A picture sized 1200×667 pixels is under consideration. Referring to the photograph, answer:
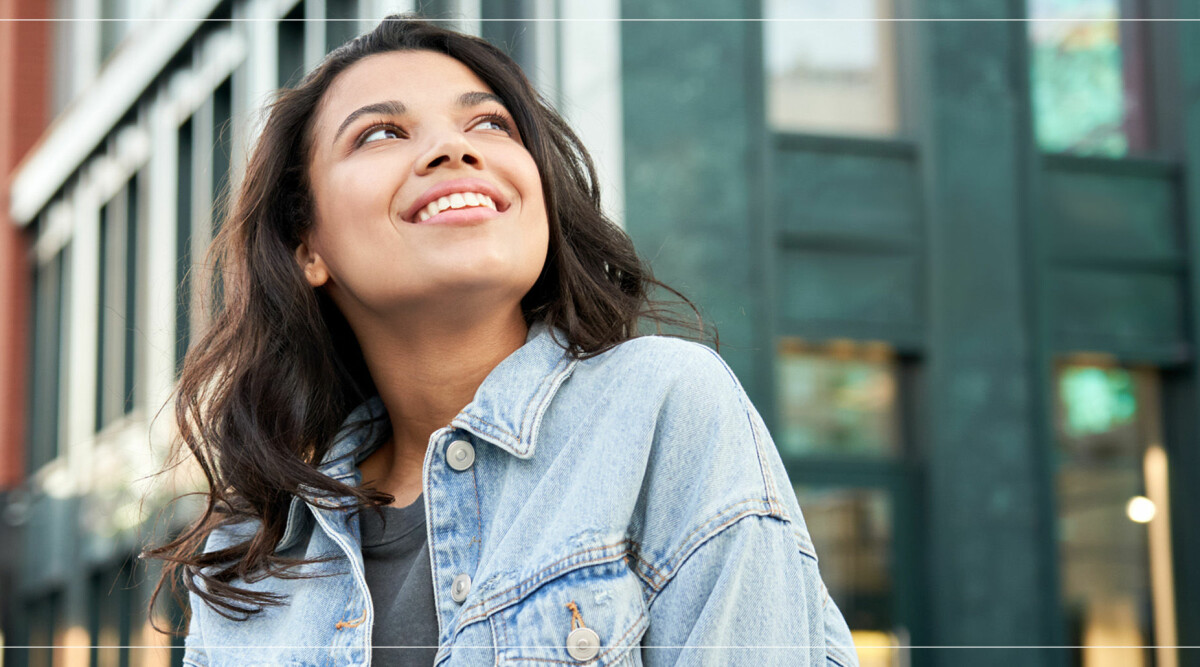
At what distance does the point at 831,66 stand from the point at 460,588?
5648 millimetres

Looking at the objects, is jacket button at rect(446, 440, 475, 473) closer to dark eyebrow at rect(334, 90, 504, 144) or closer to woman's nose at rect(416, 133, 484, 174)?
woman's nose at rect(416, 133, 484, 174)

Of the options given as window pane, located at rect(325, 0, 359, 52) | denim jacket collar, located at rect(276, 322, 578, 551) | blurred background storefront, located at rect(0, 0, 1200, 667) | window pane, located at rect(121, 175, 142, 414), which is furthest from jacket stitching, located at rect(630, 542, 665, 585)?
window pane, located at rect(121, 175, 142, 414)

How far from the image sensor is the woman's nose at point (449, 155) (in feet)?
6.81

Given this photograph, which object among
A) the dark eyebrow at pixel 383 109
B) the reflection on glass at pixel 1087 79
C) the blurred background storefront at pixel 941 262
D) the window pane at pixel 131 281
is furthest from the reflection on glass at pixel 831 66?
the window pane at pixel 131 281

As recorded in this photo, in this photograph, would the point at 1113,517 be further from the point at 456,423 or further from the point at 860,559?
the point at 456,423

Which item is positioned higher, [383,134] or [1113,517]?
[383,134]

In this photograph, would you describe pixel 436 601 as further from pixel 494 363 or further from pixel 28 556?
pixel 28 556

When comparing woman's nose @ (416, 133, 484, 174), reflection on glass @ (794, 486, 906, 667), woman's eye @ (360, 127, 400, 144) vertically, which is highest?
woman's eye @ (360, 127, 400, 144)

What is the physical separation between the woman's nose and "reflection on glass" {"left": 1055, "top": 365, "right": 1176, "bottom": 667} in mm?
5802

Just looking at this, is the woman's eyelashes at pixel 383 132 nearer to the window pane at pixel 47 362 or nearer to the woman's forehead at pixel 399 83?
the woman's forehead at pixel 399 83

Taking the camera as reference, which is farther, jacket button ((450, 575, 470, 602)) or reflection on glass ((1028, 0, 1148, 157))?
reflection on glass ((1028, 0, 1148, 157))

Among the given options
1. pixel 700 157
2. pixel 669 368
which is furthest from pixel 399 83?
pixel 700 157

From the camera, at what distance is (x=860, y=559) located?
6770mm

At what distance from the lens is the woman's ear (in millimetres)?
2328
